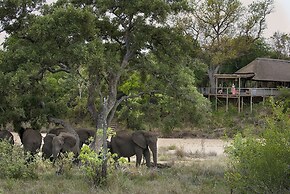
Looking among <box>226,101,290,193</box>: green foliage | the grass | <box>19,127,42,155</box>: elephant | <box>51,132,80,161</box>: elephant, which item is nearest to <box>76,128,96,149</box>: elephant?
<box>19,127,42,155</box>: elephant

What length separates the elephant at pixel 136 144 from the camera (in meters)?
19.0

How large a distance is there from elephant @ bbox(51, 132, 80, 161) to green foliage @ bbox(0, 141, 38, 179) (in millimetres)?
2339

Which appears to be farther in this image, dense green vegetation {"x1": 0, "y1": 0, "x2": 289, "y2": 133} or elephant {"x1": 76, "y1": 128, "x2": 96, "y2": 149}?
elephant {"x1": 76, "y1": 128, "x2": 96, "y2": 149}

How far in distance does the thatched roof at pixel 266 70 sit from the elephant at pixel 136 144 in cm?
3561

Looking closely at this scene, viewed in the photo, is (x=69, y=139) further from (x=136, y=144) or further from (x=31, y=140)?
(x=136, y=144)

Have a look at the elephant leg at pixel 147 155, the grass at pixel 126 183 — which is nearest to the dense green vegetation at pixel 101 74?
the grass at pixel 126 183

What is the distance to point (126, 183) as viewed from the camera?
12828mm

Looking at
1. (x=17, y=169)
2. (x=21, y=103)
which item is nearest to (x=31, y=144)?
(x=21, y=103)

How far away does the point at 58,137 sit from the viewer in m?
17.3

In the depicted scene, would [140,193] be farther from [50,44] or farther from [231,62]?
[231,62]

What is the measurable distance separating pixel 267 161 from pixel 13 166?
7.28 meters

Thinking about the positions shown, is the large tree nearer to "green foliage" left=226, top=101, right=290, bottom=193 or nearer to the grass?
the grass

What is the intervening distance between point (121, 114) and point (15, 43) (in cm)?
701

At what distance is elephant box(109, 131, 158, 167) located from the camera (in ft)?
62.4
